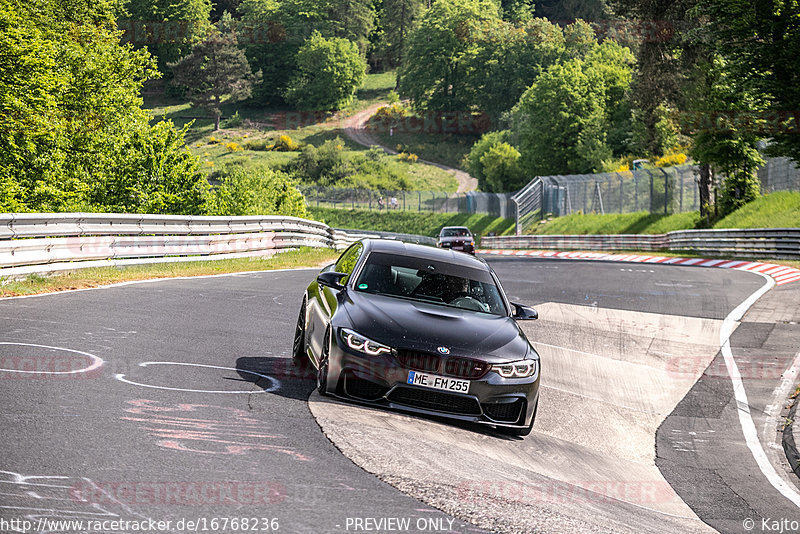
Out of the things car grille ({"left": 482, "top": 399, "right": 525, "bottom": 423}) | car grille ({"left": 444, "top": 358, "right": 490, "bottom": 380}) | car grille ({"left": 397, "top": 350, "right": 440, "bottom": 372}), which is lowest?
car grille ({"left": 482, "top": 399, "right": 525, "bottom": 423})

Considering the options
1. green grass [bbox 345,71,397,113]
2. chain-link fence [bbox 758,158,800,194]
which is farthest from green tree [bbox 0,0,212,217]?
green grass [bbox 345,71,397,113]

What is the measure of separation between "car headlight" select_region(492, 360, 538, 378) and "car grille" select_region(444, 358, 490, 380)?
0.11 metres

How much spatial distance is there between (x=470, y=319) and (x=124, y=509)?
13.8 ft

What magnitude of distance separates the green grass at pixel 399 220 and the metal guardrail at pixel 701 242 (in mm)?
21160

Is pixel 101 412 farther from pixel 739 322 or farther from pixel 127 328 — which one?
pixel 739 322

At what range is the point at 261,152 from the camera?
125 metres

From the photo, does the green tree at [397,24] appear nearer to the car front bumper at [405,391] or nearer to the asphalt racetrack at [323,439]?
the asphalt racetrack at [323,439]

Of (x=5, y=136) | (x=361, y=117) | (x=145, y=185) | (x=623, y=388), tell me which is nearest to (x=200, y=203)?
(x=145, y=185)

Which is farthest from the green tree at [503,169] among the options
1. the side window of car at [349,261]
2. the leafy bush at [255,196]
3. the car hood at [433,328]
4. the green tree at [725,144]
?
the car hood at [433,328]

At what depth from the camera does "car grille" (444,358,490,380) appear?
7359 millimetres

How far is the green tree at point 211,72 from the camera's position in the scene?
141 metres

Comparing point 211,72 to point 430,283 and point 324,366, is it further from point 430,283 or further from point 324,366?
point 324,366

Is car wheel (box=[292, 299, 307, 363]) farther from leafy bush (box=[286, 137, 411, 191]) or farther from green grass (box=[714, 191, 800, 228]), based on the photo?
leafy bush (box=[286, 137, 411, 191])

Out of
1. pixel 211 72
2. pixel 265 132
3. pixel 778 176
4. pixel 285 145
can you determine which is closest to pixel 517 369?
pixel 778 176
